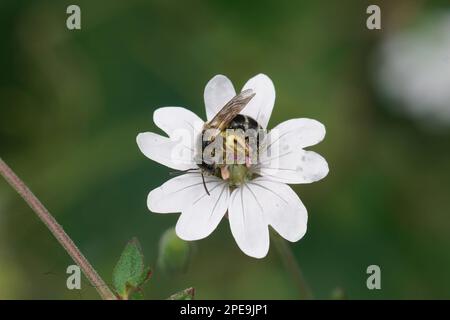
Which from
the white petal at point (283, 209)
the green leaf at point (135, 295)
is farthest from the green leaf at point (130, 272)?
the white petal at point (283, 209)

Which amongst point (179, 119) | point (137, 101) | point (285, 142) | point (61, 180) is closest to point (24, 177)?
point (61, 180)

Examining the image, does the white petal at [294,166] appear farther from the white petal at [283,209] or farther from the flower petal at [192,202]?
the flower petal at [192,202]

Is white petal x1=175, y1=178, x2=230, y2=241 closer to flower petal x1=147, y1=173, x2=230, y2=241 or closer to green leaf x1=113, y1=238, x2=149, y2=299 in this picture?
flower petal x1=147, y1=173, x2=230, y2=241

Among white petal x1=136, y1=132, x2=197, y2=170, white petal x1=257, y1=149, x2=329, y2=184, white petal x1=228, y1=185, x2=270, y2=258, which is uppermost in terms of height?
white petal x1=136, y1=132, x2=197, y2=170

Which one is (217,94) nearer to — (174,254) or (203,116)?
(174,254)

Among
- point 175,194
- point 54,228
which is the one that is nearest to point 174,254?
point 175,194

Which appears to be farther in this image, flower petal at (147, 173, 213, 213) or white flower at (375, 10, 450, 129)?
white flower at (375, 10, 450, 129)

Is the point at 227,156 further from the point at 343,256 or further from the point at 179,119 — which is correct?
the point at 343,256

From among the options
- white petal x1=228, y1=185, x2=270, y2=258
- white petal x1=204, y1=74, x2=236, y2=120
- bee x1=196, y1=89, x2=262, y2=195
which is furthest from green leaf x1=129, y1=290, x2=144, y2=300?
white petal x1=204, y1=74, x2=236, y2=120
